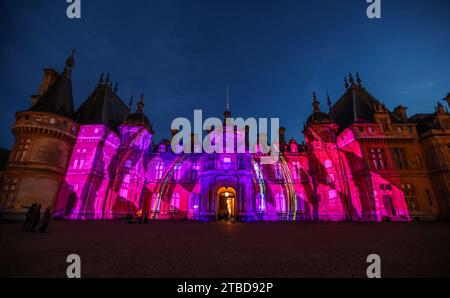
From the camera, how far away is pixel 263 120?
30.8 m

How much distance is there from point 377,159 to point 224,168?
22558 millimetres

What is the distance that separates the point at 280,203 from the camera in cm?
3244

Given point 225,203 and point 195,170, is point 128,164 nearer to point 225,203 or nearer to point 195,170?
point 195,170

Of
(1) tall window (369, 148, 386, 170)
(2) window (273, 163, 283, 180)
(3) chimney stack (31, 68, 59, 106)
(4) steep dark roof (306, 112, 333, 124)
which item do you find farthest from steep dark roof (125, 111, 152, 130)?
(1) tall window (369, 148, 386, 170)

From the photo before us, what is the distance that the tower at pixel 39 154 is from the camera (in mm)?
22109

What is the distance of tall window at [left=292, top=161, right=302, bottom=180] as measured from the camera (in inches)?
1307

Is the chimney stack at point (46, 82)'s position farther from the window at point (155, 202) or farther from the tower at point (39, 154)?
the window at point (155, 202)

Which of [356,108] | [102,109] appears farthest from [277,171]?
[102,109]

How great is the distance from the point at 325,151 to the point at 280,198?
35.0 ft

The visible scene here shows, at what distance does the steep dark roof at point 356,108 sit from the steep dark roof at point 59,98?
43174 millimetres

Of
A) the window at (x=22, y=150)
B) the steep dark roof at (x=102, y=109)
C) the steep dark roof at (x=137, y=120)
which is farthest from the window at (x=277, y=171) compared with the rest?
the window at (x=22, y=150)

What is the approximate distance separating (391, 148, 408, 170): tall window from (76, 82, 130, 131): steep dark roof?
4346cm
